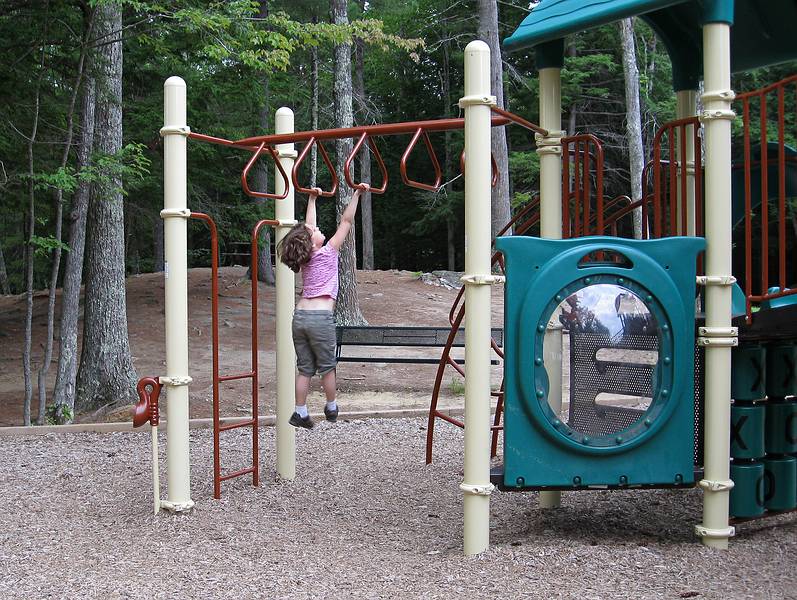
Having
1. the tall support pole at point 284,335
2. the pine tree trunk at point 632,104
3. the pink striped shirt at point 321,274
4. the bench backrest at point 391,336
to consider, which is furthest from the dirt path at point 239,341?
the pink striped shirt at point 321,274

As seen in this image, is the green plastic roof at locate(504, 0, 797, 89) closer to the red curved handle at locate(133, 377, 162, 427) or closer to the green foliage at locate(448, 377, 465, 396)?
the red curved handle at locate(133, 377, 162, 427)

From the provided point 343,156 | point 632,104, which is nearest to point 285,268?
point 343,156

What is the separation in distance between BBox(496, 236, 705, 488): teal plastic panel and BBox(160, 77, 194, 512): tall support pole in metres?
2.01

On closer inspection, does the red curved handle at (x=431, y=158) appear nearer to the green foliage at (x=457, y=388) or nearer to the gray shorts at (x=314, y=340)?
the gray shorts at (x=314, y=340)

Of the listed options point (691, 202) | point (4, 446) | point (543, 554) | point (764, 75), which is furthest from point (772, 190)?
point (764, 75)

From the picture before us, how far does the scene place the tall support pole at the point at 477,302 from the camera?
4.09 m

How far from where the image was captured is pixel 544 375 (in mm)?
4094

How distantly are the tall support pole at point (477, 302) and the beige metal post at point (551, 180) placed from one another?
2.65 ft

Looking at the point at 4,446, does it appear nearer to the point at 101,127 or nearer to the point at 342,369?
the point at 101,127

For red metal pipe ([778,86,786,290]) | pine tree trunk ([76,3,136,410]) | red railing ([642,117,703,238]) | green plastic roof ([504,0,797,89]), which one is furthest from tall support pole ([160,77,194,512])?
pine tree trunk ([76,3,136,410])

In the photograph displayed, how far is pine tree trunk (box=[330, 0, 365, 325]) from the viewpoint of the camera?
13812 mm

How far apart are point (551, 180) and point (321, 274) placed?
1.46 metres

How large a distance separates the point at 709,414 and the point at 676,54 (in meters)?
2.48

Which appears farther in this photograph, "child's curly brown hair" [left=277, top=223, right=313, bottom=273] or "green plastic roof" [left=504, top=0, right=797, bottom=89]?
"child's curly brown hair" [left=277, top=223, right=313, bottom=273]
